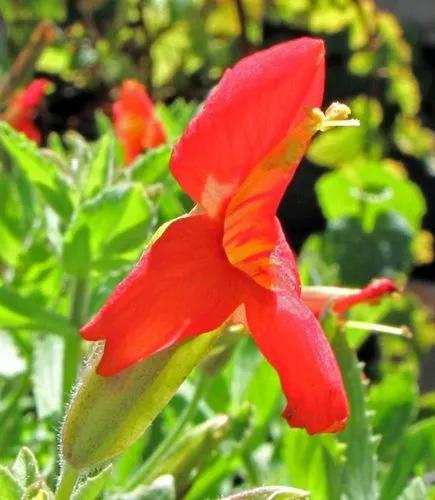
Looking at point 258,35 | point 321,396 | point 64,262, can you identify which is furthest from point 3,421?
point 258,35

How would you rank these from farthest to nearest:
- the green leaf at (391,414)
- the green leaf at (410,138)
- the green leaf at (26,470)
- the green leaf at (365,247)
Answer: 1. the green leaf at (410,138)
2. the green leaf at (365,247)
3. the green leaf at (391,414)
4. the green leaf at (26,470)

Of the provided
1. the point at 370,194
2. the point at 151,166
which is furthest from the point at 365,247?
the point at 151,166

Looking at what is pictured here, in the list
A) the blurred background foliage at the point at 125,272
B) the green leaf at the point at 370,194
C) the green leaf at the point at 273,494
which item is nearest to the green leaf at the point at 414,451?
the blurred background foliage at the point at 125,272

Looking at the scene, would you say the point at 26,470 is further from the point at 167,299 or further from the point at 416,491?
the point at 416,491

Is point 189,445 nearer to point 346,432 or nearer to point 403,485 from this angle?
point 346,432

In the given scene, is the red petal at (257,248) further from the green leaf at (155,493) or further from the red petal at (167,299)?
the green leaf at (155,493)

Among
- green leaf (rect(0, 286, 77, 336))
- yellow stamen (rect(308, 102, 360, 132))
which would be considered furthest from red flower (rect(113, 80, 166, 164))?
yellow stamen (rect(308, 102, 360, 132))

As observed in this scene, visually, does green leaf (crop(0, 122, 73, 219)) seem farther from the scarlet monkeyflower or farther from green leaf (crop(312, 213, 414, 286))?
green leaf (crop(312, 213, 414, 286))
